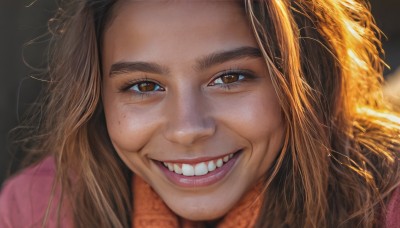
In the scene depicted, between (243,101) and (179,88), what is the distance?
16 centimetres

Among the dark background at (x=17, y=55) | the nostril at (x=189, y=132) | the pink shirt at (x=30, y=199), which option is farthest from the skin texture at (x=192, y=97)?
the dark background at (x=17, y=55)

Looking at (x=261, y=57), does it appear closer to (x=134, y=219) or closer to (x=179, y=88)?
(x=179, y=88)

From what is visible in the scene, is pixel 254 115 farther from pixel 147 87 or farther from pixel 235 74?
pixel 147 87

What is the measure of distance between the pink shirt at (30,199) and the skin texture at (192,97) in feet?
1.41

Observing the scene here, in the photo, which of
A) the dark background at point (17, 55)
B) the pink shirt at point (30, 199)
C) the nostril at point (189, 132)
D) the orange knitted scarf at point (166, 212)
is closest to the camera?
the nostril at point (189, 132)

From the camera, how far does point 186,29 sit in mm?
1774

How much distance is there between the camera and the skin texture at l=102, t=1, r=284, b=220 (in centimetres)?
178

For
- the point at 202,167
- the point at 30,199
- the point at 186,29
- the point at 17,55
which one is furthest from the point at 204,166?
the point at 17,55

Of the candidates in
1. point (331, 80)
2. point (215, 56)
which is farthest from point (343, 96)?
point (215, 56)

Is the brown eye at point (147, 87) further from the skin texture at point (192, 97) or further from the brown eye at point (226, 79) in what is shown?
the brown eye at point (226, 79)

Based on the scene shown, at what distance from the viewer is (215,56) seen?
5.84 ft

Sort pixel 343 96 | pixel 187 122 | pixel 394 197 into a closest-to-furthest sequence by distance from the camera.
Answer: pixel 187 122
pixel 394 197
pixel 343 96

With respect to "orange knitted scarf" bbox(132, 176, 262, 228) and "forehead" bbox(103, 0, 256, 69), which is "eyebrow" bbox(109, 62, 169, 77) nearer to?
"forehead" bbox(103, 0, 256, 69)

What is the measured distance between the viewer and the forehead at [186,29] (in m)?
1.77
